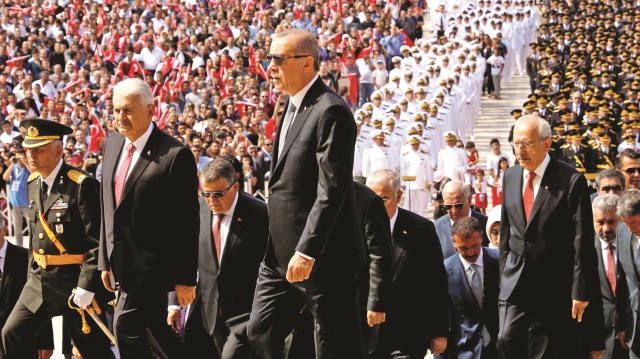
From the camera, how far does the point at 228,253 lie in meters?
6.39

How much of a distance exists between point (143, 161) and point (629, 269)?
119 inches

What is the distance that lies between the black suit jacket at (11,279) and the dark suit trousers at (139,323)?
2013 millimetres

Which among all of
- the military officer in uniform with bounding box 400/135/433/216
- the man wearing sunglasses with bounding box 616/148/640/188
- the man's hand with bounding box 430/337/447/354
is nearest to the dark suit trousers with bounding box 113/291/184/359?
the man's hand with bounding box 430/337/447/354

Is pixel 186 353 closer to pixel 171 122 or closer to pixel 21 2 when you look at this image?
pixel 171 122

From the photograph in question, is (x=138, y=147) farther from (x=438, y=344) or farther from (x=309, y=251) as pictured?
(x=438, y=344)

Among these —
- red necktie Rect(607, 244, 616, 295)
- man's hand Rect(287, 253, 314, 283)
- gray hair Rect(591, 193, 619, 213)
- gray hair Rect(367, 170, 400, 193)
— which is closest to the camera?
man's hand Rect(287, 253, 314, 283)

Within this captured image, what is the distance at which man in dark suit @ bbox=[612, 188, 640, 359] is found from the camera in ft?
21.4

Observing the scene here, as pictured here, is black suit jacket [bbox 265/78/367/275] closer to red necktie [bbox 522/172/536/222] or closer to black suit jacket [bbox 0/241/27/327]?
red necktie [bbox 522/172/536/222]

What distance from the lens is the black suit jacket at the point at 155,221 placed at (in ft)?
18.4

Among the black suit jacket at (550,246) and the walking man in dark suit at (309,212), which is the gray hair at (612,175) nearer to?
the black suit jacket at (550,246)

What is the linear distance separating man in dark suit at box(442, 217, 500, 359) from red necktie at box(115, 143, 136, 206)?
81.3 inches

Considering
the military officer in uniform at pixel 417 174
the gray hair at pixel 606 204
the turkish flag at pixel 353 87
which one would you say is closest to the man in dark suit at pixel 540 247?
the gray hair at pixel 606 204

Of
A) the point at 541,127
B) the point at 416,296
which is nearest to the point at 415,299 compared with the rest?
the point at 416,296

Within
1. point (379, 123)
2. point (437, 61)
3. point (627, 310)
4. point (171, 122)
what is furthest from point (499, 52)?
point (627, 310)
